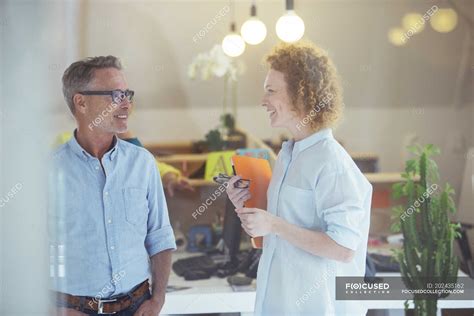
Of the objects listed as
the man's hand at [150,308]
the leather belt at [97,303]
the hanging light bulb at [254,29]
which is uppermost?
the hanging light bulb at [254,29]

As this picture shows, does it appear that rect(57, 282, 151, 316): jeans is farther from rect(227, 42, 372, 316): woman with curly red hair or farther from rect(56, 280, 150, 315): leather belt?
rect(227, 42, 372, 316): woman with curly red hair

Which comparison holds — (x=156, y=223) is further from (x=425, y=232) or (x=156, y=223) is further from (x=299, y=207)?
(x=425, y=232)

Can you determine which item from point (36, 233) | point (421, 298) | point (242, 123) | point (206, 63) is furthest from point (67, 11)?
point (242, 123)

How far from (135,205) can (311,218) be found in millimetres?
347

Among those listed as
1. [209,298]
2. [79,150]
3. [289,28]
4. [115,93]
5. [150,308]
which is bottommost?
[209,298]

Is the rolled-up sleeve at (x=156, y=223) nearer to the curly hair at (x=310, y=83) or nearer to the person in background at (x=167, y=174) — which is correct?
the person in background at (x=167, y=174)

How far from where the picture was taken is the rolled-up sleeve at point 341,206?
1.31 meters

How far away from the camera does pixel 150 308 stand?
141cm

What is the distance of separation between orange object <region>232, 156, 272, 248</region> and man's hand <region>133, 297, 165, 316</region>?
24 centimetres

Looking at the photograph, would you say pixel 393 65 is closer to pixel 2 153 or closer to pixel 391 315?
pixel 391 315

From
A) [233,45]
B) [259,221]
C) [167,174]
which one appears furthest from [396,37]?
[259,221]

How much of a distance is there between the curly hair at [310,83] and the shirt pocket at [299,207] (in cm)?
13

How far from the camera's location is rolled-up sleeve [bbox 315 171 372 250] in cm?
131

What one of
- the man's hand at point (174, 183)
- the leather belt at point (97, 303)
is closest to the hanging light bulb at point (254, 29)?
the man's hand at point (174, 183)
